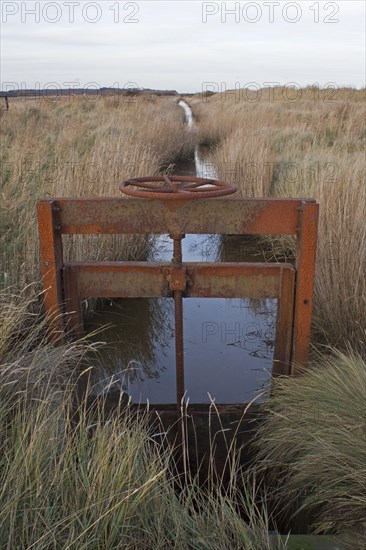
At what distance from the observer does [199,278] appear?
126 inches

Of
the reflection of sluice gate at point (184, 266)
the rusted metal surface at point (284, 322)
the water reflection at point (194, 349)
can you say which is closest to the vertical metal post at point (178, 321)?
the reflection of sluice gate at point (184, 266)

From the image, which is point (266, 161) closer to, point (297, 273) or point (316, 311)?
point (316, 311)

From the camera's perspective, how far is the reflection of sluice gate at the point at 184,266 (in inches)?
118

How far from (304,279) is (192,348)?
5.50 ft

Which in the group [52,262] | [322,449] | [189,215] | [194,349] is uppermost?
[189,215]

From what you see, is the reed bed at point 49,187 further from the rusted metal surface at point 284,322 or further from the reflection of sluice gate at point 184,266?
the rusted metal surface at point 284,322

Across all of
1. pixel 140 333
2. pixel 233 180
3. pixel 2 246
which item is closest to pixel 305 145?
pixel 233 180

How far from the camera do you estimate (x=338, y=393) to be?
104 inches

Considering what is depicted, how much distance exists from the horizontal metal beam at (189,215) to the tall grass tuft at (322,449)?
82 centimetres

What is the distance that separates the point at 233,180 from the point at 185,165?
5.14 m

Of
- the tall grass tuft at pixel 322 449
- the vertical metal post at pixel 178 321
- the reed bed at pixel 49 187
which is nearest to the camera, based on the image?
the tall grass tuft at pixel 322 449

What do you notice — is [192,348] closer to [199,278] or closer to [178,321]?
[178,321]

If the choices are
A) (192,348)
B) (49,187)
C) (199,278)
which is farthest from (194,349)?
(49,187)

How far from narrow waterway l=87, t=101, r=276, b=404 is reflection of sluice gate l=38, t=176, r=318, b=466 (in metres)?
0.48
